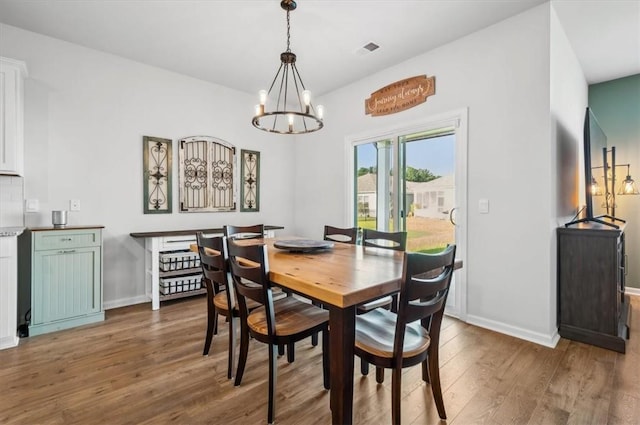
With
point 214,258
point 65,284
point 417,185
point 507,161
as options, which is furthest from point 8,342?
point 507,161

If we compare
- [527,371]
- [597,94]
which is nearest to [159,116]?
[527,371]

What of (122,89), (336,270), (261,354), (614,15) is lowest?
(261,354)

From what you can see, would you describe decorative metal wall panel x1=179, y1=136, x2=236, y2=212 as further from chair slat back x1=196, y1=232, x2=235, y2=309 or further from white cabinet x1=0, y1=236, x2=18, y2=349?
chair slat back x1=196, y1=232, x2=235, y2=309

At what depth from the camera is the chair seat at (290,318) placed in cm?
172

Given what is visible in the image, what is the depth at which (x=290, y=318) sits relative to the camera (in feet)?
6.06

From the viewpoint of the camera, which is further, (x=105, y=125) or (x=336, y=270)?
(x=105, y=125)

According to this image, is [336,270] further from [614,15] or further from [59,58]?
[59,58]

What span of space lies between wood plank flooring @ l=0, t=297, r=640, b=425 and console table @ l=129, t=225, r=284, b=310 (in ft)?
2.50

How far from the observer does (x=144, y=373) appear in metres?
2.10

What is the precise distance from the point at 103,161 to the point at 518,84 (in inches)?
165

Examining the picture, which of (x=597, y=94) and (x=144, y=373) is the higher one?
(x=597, y=94)

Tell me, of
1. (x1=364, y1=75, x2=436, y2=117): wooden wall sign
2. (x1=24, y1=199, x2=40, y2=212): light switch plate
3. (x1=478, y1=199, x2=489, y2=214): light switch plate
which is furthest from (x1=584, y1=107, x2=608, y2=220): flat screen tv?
(x1=24, y1=199, x2=40, y2=212): light switch plate

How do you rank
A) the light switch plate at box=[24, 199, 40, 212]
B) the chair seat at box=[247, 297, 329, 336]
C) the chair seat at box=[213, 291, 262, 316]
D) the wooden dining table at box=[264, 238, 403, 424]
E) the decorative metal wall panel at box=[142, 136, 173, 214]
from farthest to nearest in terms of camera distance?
1. the decorative metal wall panel at box=[142, 136, 173, 214]
2. the light switch plate at box=[24, 199, 40, 212]
3. the chair seat at box=[213, 291, 262, 316]
4. the chair seat at box=[247, 297, 329, 336]
5. the wooden dining table at box=[264, 238, 403, 424]

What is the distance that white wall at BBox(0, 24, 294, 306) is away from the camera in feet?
9.95
